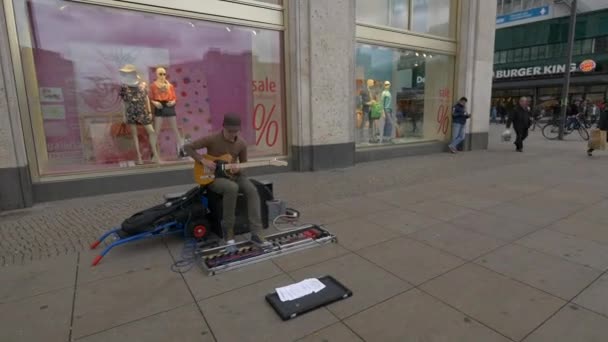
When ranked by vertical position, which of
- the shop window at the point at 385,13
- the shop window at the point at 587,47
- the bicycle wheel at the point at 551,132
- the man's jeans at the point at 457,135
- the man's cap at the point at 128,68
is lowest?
the bicycle wheel at the point at 551,132

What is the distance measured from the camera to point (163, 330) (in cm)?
238

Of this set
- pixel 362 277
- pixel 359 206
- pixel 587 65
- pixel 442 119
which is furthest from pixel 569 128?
pixel 362 277

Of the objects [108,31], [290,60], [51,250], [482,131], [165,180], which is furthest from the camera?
[482,131]

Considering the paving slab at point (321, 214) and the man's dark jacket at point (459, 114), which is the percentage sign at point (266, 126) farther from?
the man's dark jacket at point (459, 114)

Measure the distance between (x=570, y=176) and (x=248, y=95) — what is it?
704 centimetres

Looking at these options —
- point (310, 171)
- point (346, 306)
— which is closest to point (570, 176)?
point (310, 171)

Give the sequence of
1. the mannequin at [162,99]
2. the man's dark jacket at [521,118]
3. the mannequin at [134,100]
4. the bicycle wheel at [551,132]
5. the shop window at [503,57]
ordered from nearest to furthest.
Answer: the mannequin at [134,100]
the mannequin at [162,99]
the man's dark jacket at [521,118]
the bicycle wheel at [551,132]
the shop window at [503,57]

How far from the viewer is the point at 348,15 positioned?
793 centimetres

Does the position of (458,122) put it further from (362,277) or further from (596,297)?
(362,277)

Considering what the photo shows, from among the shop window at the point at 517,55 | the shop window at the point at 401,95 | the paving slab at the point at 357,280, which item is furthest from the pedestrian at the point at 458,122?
the shop window at the point at 517,55

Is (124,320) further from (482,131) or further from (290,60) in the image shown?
(482,131)

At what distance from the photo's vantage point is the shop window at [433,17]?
10367mm

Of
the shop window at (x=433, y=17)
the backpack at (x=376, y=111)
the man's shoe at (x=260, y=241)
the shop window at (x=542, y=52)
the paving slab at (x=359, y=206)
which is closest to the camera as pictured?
the man's shoe at (x=260, y=241)

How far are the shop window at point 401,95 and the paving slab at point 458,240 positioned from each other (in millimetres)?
5252
